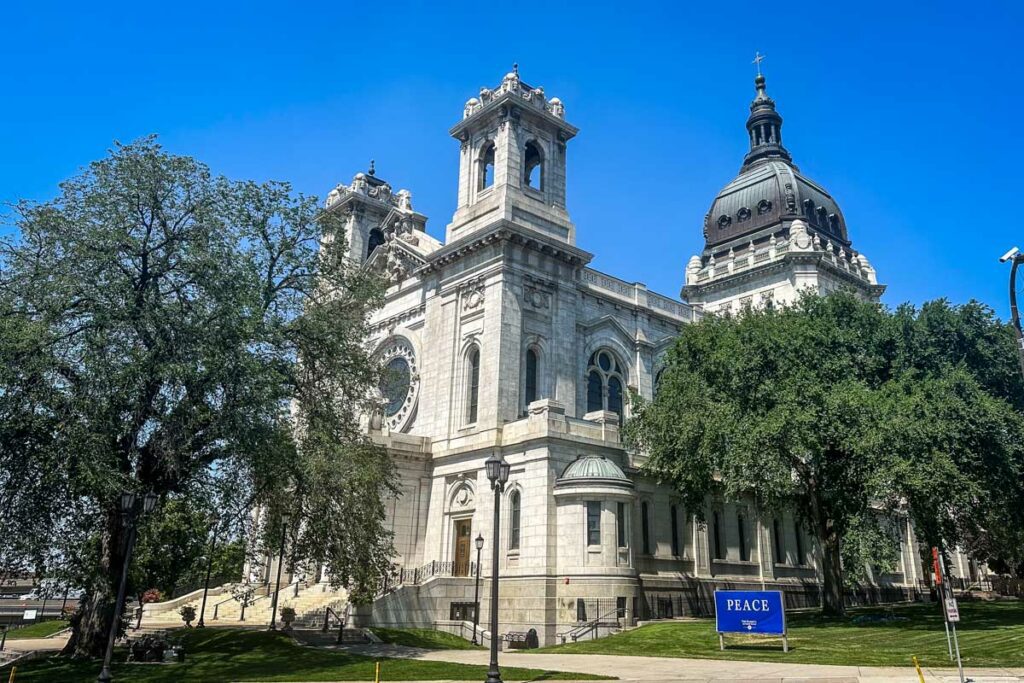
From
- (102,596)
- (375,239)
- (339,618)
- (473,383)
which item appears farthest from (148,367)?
(375,239)

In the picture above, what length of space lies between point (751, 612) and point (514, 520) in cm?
1310

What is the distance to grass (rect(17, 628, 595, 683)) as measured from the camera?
20.1 m

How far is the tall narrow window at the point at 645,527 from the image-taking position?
3572 cm

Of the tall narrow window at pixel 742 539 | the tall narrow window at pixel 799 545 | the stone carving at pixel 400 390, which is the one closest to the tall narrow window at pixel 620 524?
the tall narrow window at pixel 742 539

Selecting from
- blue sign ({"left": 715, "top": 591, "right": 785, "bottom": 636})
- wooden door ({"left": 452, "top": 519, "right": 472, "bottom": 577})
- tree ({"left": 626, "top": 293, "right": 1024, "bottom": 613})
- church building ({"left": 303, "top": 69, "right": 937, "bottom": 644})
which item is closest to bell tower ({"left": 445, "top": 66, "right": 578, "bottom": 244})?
church building ({"left": 303, "top": 69, "right": 937, "bottom": 644})

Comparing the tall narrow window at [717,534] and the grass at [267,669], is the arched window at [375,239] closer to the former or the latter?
the tall narrow window at [717,534]

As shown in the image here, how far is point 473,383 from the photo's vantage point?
40.9 m

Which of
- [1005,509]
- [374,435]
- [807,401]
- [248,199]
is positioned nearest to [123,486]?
[248,199]

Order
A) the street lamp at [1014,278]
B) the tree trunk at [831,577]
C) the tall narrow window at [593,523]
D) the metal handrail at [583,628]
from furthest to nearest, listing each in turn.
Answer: the tall narrow window at [593,523]
the tree trunk at [831,577]
the metal handrail at [583,628]
the street lamp at [1014,278]

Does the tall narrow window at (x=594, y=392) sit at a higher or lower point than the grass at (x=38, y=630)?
higher

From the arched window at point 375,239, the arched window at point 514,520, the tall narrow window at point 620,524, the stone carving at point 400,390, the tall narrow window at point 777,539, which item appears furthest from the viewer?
the arched window at point 375,239

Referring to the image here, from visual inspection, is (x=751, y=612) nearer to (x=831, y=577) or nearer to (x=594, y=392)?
(x=831, y=577)

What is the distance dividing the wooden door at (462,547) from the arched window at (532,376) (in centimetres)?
674

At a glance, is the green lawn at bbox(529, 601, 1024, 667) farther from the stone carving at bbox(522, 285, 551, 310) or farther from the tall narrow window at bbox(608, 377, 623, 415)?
the stone carving at bbox(522, 285, 551, 310)
